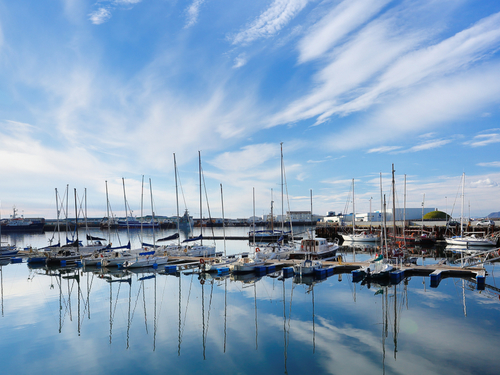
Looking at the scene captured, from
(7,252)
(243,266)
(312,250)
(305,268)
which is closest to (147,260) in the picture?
(243,266)

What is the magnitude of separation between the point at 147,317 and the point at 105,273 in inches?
767

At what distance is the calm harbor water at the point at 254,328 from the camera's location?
14.0m

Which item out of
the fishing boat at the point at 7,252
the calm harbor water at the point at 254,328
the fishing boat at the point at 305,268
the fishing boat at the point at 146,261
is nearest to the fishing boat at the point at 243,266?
the calm harbor water at the point at 254,328

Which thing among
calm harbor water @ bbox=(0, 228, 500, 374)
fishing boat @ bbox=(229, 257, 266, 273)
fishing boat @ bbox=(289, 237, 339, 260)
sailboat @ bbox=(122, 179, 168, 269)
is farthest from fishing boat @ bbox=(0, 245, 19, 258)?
fishing boat @ bbox=(289, 237, 339, 260)

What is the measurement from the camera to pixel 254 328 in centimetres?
1866

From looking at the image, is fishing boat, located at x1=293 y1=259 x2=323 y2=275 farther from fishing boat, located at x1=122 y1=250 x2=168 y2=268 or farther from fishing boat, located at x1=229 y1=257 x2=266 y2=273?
fishing boat, located at x1=122 y1=250 x2=168 y2=268

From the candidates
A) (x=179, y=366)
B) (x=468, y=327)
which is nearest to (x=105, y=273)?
(x=179, y=366)

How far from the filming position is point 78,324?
20.0m

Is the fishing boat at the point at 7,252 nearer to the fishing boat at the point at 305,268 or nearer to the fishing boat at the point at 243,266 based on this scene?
the fishing boat at the point at 243,266

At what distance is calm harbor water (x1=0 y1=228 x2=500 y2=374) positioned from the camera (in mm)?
14016

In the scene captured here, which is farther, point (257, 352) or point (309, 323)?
point (309, 323)

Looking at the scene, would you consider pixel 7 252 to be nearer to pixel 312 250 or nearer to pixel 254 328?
pixel 312 250

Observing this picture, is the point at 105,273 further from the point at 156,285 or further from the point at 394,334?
the point at 394,334

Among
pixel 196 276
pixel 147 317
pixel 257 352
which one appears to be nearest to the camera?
pixel 257 352
